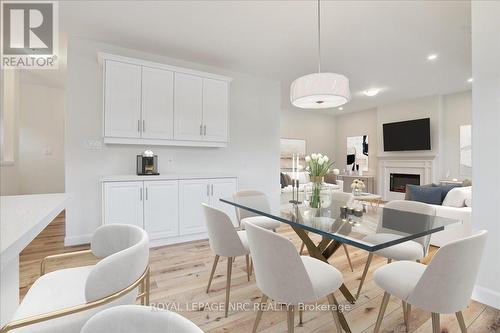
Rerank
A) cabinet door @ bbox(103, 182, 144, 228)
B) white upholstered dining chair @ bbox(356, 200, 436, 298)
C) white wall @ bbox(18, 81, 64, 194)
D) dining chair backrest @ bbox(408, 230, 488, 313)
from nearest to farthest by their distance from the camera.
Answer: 1. dining chair backrest @ bbox(408, 230, 488, 313)
2. white upholstered dining chair @ bbox(356, 200, 436, 298)
3. cabinet door @ bbox(103, 182, 144, 228)
4. white wall @ bbox(18, 81, 64, 194)

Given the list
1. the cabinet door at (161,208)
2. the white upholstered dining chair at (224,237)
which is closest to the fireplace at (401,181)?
the cabinet door at (161,208)

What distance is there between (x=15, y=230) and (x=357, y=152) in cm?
833

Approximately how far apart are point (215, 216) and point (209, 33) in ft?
8.09

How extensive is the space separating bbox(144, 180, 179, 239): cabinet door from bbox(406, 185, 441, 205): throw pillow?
10.6ft

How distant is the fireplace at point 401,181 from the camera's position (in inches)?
252

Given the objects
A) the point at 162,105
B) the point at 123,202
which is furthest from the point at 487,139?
the point at 123,202

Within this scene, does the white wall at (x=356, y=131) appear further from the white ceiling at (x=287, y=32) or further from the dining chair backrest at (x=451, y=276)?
the dining chair backrest at (x=451, y=276)

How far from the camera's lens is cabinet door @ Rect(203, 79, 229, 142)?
3791 mm

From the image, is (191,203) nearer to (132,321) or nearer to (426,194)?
(132,321)

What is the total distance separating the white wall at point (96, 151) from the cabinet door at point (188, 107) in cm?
35

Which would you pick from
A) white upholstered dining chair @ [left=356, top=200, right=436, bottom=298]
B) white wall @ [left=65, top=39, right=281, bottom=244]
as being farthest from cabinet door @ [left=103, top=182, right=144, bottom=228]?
white upholstered dining chair @ [left=356, top=200, right=436, bottom=298]

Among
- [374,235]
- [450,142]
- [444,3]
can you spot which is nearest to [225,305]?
[374,235]

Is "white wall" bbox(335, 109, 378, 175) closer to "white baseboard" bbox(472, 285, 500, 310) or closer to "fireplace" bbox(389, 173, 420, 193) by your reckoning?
"fireplace" bbox(389, 173, 420, 193)

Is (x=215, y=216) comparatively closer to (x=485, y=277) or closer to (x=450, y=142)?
(x=485, y=277)
